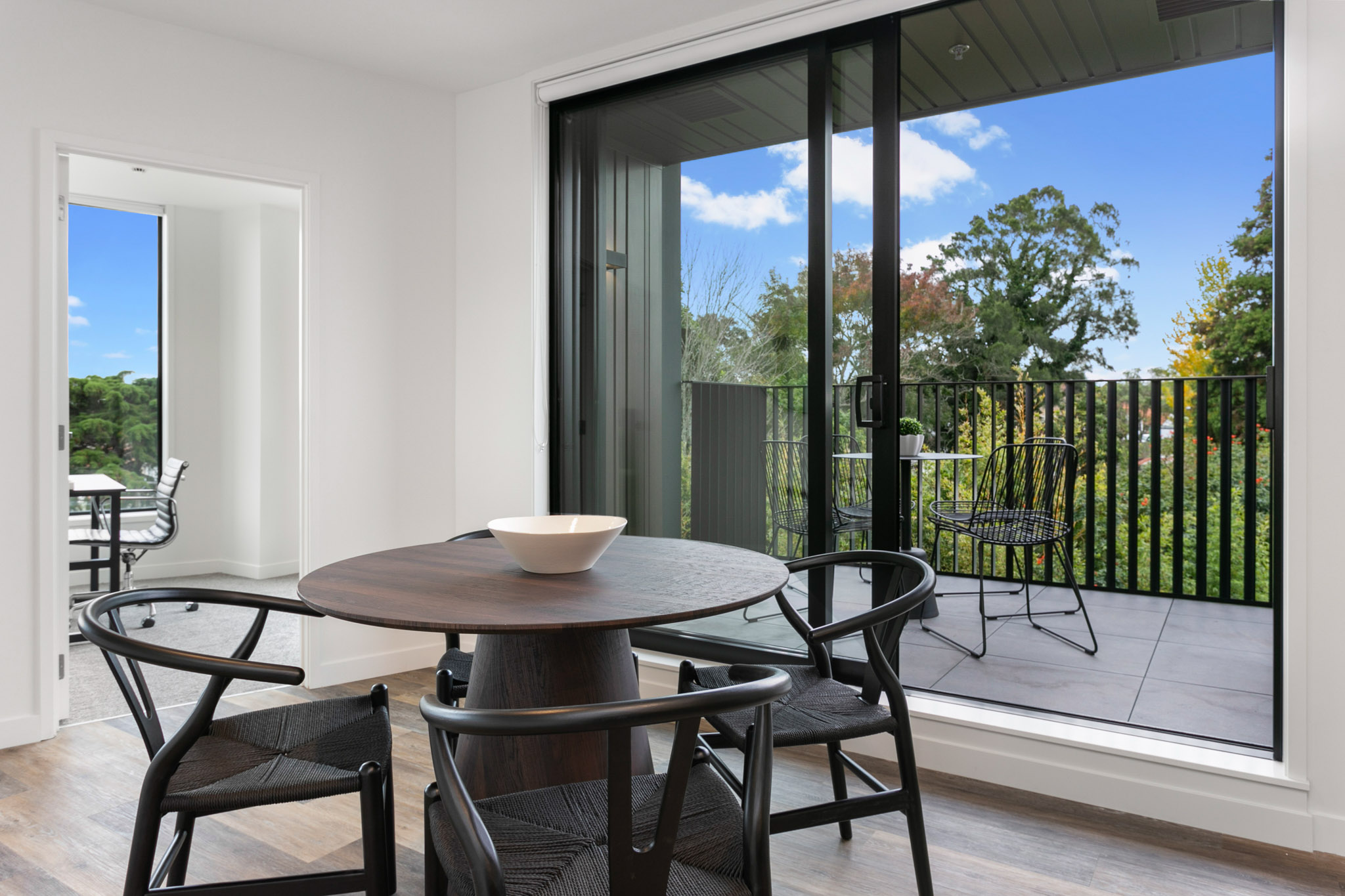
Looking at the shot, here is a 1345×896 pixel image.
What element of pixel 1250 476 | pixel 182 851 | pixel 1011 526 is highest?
pixel 1250 476

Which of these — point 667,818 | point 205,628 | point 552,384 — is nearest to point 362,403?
point 552,384

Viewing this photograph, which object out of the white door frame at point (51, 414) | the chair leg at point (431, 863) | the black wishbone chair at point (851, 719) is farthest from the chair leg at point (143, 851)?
the white door frame at point (51, 414)

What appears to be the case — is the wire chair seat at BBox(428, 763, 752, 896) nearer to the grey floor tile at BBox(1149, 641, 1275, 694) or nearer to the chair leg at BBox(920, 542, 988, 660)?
the chair leg at BBox(920, 542, 988, 660)

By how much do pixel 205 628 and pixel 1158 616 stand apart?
503cm

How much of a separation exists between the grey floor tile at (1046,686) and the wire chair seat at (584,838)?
195 cm

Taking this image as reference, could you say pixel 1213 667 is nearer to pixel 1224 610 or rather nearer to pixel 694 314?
pixel 1224 610

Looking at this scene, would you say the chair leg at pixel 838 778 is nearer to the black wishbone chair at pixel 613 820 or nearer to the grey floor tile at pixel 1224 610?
the black wishbone chair at pixel 613 820

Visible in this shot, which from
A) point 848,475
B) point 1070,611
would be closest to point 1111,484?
point 1070,611

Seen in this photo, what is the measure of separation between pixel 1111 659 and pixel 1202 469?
5.10 ft

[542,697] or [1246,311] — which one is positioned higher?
[1246,311]

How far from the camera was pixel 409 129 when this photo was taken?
3652 mm

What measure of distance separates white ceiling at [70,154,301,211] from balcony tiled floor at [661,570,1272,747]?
13.8 feet

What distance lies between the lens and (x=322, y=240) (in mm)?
3400

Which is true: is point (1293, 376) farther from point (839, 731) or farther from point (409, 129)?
point (409, 129)
